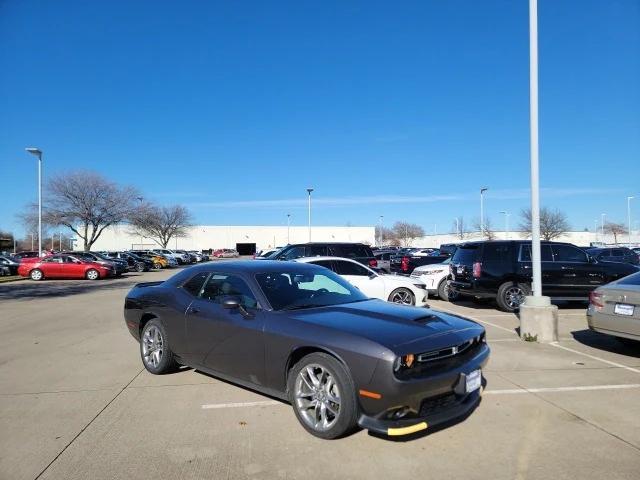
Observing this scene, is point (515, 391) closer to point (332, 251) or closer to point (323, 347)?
point (323, 347)

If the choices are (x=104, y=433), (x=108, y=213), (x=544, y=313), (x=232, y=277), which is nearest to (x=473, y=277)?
(x=544, y=313)

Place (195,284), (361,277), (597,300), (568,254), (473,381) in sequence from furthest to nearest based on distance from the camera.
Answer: (568,254) → (361,277) → (597,300) → (195,284) → (473,381)

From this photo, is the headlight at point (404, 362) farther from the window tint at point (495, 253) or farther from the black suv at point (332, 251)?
the black suv at point (332, 251)

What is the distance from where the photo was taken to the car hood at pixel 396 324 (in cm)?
390

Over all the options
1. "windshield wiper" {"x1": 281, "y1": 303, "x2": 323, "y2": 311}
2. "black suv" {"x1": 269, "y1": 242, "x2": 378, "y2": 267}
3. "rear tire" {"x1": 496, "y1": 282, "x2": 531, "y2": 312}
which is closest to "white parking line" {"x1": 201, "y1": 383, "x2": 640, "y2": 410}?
"windshield wiper" {"x1": 281, "y1": 303, "x2": 323, "y2": 311}

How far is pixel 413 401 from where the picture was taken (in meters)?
3.71

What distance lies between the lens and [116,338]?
346 inches

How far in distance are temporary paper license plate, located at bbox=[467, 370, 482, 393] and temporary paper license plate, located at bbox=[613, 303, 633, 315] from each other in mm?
3951

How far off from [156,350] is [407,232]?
356ft

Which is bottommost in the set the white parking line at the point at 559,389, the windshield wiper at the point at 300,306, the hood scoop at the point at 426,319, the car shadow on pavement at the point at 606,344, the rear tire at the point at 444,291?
the car shadow on pavement at the point at 606,344

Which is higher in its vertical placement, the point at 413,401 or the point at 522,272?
the point at 522,272

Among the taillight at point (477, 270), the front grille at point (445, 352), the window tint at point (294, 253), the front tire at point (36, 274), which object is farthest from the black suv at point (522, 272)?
the front tire at point (36, 274)

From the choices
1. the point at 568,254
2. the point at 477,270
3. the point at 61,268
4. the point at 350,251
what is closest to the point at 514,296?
the point at 477,270

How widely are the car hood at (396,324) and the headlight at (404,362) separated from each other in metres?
0.04
